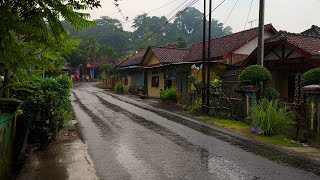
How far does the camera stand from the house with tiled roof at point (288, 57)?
1672cm

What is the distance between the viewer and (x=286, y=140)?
11.8 metres

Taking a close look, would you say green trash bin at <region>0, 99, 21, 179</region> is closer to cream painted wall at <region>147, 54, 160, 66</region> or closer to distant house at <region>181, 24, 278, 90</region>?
distant house at <region>181, 24, 278, 90</region>

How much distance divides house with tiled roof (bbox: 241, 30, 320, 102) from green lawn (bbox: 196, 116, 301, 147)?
184 inches

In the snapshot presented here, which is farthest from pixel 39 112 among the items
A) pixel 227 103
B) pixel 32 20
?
pixel 227 103

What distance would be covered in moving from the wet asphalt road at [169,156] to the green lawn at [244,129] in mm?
1788

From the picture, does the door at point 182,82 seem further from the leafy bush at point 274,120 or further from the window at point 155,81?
the leafy bush at point 274,120

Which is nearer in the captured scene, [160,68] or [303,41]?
[303,41]

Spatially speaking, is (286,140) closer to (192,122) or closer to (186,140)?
(186,140)

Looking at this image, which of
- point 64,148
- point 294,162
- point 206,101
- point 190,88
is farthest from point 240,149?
point 190,88

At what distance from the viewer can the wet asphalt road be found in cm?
745

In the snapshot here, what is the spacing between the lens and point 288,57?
59.9 ft

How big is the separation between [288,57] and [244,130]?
6.61 meters

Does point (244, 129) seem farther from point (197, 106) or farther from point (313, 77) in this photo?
point (197, 106)

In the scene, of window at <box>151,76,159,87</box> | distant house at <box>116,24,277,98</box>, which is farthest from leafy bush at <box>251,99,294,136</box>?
window at <box>151,76,159,87</box>
